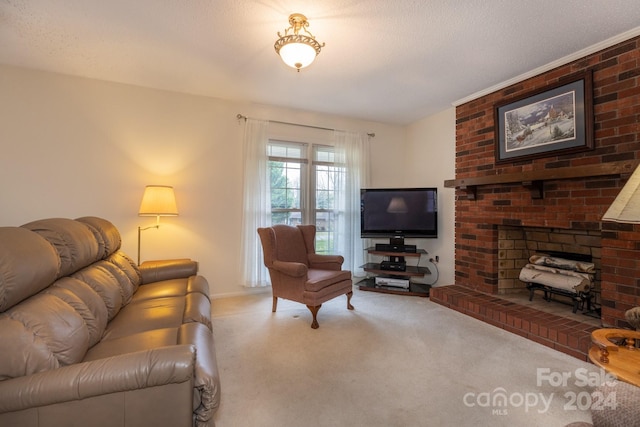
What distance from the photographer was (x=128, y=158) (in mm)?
3295

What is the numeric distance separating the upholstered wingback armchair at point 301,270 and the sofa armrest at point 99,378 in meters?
1.80

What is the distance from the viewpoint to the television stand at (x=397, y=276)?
3.86 metres

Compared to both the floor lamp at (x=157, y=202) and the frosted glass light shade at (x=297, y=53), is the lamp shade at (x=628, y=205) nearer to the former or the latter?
the frosted glass light shade at (x=297, y=53)

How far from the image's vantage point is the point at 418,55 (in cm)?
263

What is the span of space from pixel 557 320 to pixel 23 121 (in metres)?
5.42

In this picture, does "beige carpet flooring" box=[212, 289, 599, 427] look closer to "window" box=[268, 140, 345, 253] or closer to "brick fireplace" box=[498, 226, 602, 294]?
"brick fireplace" box=[498, 226, 602, 294]

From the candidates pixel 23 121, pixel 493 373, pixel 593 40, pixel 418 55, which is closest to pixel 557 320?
pixel 493 373

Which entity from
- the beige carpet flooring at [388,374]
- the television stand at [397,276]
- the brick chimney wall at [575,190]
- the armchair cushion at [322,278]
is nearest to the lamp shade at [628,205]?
the beige carpet flooring at [388,374]

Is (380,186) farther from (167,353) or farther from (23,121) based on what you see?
(23,121)

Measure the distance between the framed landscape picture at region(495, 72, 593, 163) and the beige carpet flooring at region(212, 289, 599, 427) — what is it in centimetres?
183

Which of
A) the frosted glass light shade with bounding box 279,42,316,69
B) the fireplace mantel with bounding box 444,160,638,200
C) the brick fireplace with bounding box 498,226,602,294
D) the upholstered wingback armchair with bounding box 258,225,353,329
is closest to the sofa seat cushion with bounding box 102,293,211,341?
the upholstered wingback armchair with bounding box 258,225,353,329

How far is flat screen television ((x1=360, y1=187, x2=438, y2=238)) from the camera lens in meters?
4.00

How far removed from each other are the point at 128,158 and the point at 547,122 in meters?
4.44

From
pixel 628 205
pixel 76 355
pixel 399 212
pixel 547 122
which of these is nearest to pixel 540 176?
pixel 547 122
